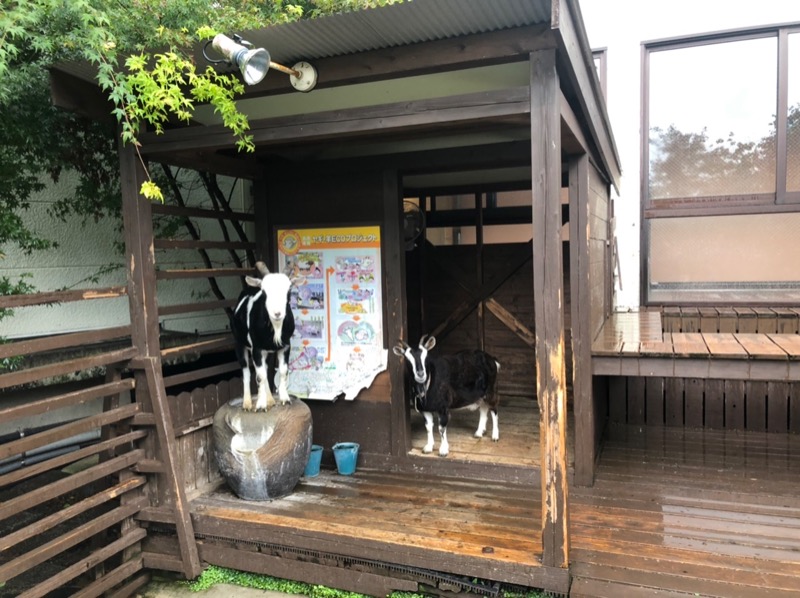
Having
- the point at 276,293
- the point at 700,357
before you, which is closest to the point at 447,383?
the point at 276,293

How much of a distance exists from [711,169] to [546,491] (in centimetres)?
527

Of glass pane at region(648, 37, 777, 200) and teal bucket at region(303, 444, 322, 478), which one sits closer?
teal bucket at region(303, 444, 322, 478)

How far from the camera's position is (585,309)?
4359 mm

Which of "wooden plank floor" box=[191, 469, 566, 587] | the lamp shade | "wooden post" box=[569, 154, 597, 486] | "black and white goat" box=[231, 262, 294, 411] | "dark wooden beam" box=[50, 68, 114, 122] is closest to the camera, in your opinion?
the lamp shade

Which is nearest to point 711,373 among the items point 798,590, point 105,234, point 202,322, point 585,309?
point 585,309

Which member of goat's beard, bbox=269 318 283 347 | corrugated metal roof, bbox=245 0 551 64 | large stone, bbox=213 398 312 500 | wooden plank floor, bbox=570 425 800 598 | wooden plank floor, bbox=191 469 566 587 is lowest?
wooden plank floor, bbox=570 425 800 598

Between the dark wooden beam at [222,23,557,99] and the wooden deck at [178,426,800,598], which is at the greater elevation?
the dark wooden beam at [222,23,557,99]

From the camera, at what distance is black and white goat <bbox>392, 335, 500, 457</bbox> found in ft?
15.3

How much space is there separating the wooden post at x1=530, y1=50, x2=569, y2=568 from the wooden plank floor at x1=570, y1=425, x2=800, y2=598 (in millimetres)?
395

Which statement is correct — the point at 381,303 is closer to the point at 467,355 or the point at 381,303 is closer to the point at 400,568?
the point at 467,355

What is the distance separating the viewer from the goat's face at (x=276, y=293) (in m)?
3.85

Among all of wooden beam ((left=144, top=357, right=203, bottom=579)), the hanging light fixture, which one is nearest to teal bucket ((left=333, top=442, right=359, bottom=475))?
wooden beam ((left=144, top=357, right=203, bottom=579))

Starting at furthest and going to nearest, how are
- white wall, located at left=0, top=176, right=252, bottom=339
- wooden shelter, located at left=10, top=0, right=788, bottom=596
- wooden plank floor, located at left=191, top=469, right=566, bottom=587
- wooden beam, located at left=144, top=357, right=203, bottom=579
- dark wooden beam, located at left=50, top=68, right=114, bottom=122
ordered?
white wall, located at left=0, top=176, right=252, bottom=339 < wooden beam, located at left=144, top=357, right=203, bottom=579 < dark wooden beam, located at left=50, top=68, right=114, bottom=122 < wooden plank floor, located at left=191, top=469, right=566, bottom=587 < wooden shelter, located at left=10, top=0, right=788, bottom=596

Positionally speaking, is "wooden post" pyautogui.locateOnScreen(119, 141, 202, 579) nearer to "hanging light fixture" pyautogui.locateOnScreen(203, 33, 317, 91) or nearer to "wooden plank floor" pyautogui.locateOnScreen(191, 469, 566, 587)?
"wooden plank floor" pyautogui.locateOnScreen(191, 469, 566, 587)
